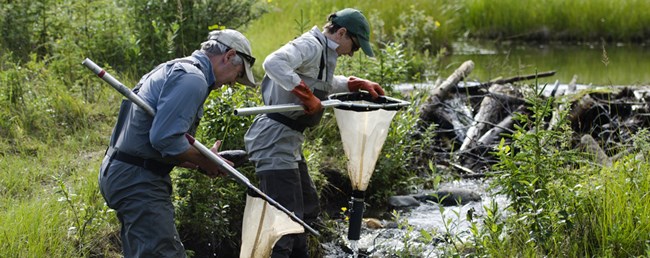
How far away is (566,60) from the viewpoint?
15.0 m

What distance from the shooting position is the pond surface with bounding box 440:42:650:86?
42.9ft

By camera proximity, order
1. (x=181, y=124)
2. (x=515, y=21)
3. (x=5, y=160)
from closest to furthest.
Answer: (x=181, y=124), (x=5, y=160), (x=515, y=21)

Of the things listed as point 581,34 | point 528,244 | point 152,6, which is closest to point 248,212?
point 528,244

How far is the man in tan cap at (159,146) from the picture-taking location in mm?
4363

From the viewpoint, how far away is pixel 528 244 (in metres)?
5.60

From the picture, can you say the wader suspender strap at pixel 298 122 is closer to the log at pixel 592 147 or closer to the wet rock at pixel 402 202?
the wet rock at pixel 402 202

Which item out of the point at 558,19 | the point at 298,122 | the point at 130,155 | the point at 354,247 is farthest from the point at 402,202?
the point at 558,19

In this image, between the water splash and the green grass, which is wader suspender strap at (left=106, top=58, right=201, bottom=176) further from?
the green grass

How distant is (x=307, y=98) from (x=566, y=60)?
10.2 meters

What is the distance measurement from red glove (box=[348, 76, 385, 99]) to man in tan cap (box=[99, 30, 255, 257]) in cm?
162

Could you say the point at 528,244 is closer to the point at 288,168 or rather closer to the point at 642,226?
the point at 642,226

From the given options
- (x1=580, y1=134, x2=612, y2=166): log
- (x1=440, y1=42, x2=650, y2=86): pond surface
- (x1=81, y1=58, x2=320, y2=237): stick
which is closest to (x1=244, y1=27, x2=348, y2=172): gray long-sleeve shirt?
(x1=81, y1=58, x2=320, y2=237): stick

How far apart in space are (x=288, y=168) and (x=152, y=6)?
4.50m

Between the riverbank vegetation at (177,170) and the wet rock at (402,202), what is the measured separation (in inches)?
3.4
